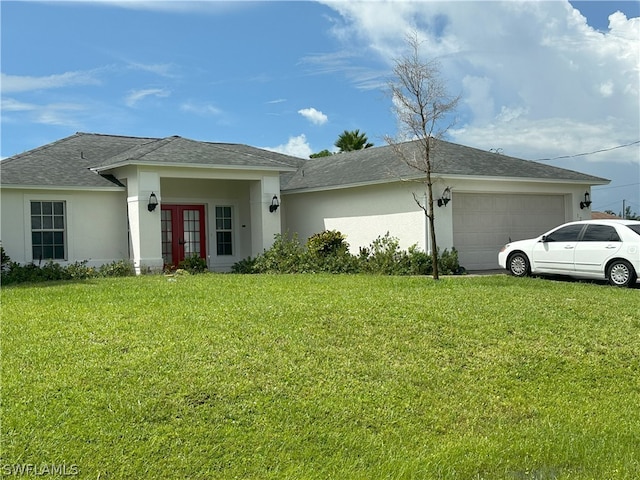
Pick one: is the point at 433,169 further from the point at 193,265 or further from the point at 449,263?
the point at 193,265

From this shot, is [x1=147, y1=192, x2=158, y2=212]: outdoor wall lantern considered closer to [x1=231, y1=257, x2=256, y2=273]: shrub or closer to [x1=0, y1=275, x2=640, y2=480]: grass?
[x1=231, y1=257, x2=256, y2=273]: shrub

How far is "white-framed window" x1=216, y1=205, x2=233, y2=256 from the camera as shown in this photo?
22345mm

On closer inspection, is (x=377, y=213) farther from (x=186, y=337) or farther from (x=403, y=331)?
(x=186, y=337)

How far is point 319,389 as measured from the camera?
7.05 meters

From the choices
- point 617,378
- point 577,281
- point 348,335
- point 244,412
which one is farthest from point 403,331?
point 577,281

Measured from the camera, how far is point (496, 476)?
573 centimetres

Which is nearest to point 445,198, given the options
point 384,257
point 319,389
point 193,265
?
point 384,257

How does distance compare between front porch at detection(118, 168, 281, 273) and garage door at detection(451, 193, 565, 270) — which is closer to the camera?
front porch at detection(118, 168, 281, 273)

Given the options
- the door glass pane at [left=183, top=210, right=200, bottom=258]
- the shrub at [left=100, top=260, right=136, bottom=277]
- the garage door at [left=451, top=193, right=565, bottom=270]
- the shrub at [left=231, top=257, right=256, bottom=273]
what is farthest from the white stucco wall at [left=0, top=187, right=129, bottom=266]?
the garage door at [left=451, top=193, right=565, bottom=270]

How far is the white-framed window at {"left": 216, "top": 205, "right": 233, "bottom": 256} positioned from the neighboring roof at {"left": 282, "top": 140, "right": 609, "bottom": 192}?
210 cm

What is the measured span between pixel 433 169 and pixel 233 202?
24.7ft

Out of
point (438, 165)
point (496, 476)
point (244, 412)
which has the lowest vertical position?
point (496, 476)

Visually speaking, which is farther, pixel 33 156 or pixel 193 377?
pixel 33 156

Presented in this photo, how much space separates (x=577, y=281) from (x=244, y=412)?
12386mm
